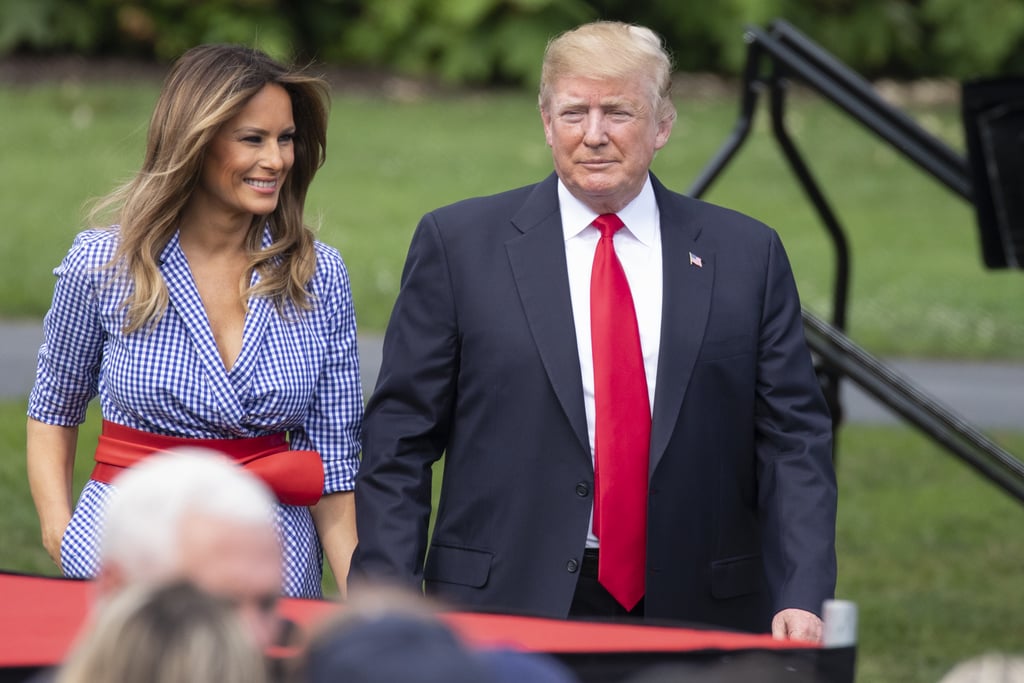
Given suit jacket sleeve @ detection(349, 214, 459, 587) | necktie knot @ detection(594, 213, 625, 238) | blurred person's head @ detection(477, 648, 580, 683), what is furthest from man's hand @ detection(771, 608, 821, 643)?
blurred person's head @ detection(477, 648, 580, 683)

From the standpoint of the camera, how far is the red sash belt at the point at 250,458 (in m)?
3.58

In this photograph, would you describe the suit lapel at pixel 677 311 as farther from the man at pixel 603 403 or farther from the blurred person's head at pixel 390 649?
the blurred person's head at pixel 390 649

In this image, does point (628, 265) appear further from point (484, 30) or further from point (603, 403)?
point (484, 30)

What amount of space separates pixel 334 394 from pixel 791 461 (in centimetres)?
101

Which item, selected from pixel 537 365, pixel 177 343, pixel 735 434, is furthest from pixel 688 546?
pixel 177 343

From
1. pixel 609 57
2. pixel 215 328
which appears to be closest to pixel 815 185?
pixel 609 57

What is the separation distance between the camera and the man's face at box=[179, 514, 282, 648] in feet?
6.09

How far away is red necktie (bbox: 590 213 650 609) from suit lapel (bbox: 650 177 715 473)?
0.13 ft

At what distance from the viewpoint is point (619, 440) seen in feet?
11.2

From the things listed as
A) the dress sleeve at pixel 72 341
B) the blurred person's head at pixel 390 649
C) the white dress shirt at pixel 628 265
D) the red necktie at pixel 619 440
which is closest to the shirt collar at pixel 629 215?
the white dress shirt at pixel 628 265

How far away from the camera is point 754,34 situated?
5645 mm

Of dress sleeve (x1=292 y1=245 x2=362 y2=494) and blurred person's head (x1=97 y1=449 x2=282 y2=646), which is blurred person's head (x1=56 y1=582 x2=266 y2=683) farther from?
dress sleeve (x1=292 y1=245 x2=362 y2=494)

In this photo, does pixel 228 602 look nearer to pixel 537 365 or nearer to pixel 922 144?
pixel 537 365

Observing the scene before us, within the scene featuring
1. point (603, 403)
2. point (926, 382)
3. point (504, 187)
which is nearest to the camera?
point (603, 403)
